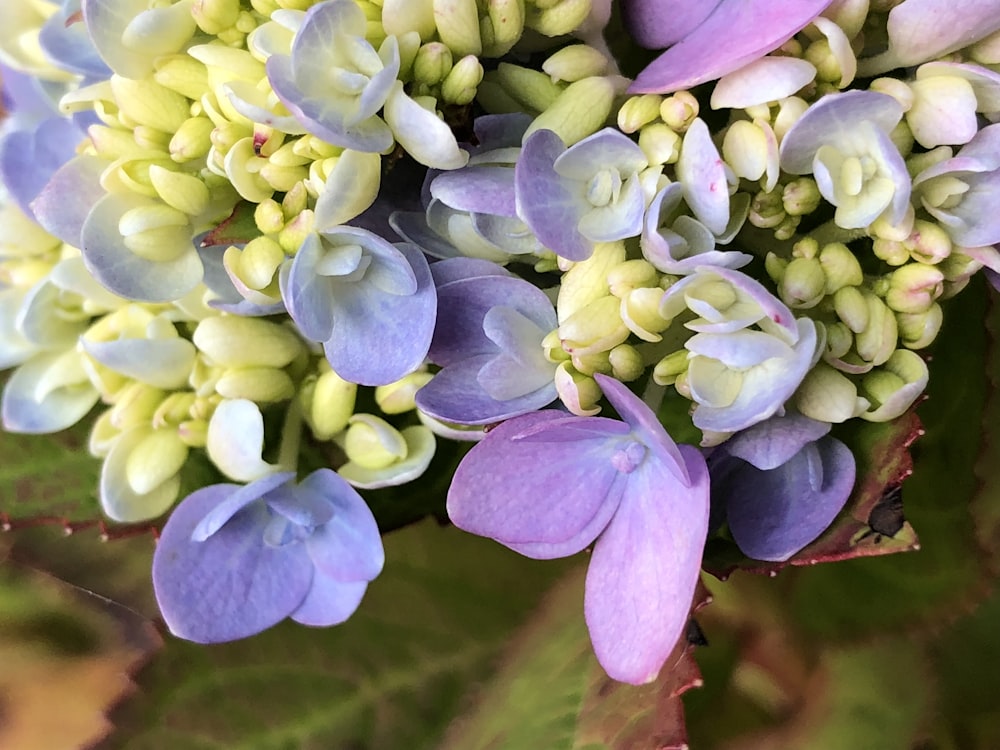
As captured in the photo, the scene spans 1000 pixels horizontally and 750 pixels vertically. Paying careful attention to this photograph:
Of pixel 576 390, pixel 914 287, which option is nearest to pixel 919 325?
pixel 914 287

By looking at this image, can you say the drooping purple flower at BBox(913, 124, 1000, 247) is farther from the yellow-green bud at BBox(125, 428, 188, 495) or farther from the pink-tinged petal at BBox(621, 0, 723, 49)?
the yellow-green bud at BBox(125, 428, 188, 495)

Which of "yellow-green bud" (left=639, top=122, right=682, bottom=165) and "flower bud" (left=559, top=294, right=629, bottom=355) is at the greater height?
"yellow-green bud" (left=639, top=122, right=682, bottom=165)

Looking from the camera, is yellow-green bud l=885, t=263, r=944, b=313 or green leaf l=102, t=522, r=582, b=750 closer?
yellow-green bud l=885, t=263, r=944, b=313

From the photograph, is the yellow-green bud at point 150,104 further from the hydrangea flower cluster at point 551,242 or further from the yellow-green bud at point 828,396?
the yellow-green bud at point 828,396

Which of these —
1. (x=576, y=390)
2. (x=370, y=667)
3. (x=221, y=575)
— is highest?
(x=576, y=390)

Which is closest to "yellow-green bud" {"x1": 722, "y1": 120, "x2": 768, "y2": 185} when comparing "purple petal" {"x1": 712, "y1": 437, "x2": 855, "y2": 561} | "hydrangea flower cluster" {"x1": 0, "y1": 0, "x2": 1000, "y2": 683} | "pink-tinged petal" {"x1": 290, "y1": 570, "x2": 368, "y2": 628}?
"hydrangea flower cluster" {"x1": 0, "y1": 0, "x2": 1000, "y2": 683}

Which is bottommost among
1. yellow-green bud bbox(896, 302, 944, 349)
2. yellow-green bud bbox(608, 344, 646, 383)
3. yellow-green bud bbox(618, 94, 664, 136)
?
yellow-green bud bbox(896, 302, 944, 349)

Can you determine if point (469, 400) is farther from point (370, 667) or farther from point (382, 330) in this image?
point (370, 667)
